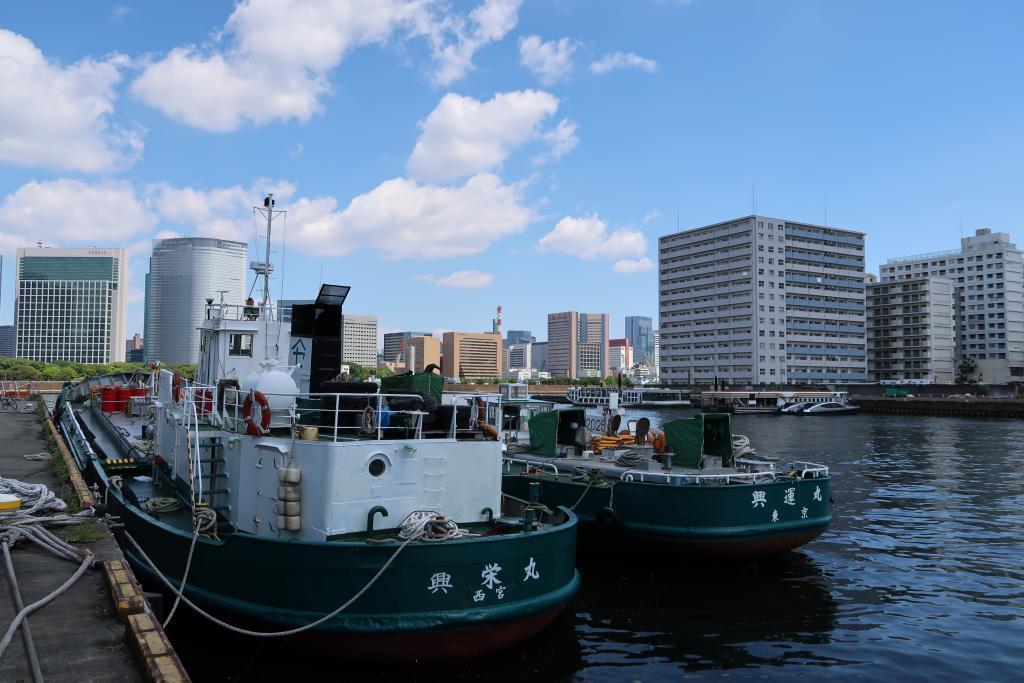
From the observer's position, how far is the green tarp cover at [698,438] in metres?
17.5

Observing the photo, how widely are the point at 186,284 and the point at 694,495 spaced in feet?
470

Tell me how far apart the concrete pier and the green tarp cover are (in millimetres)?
12851

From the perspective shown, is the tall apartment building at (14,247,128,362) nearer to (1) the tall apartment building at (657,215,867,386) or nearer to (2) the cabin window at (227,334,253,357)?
(1) the tall apartment building at (657,215,867,386)

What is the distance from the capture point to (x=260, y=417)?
12.0 meters

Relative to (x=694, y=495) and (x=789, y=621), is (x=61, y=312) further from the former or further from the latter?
(x=789, y=621)

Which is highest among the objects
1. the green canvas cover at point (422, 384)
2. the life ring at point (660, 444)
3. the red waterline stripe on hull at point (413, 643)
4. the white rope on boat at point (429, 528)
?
the green canvas cover at point (422, 384)

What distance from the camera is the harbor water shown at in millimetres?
10562

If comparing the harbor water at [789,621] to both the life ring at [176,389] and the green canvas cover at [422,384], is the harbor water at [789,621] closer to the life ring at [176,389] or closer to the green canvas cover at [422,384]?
the green canvas cover at [422,384]

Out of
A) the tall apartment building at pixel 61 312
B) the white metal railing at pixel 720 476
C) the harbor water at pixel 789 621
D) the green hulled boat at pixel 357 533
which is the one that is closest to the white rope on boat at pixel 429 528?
the green hulled boat at pixel 357 533

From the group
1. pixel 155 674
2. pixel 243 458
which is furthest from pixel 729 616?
pixel 155 674

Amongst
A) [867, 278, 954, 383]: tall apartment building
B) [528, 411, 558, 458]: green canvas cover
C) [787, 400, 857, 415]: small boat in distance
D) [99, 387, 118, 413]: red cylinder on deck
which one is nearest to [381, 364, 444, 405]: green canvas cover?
[528, 411, 558, 458]: green canvas cover

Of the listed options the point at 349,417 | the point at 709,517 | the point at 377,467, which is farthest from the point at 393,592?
the point at 709,517

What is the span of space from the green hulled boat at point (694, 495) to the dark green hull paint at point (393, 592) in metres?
5.83

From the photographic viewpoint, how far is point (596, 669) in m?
10.9
